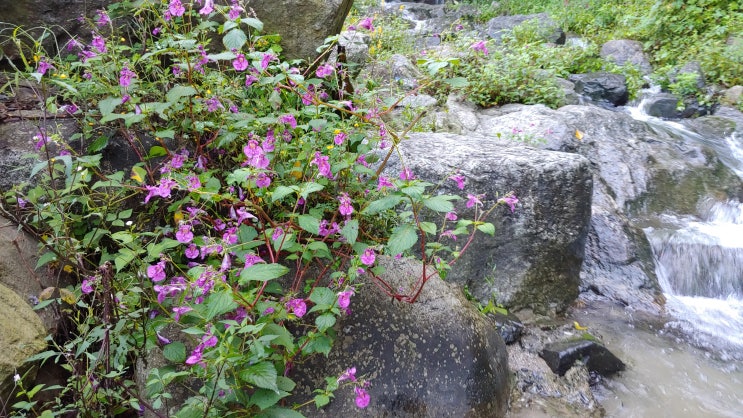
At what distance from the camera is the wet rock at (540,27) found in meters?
9.92

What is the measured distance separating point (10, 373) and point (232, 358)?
88 centimetres

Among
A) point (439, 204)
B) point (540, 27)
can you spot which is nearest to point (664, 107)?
point (540, 27)

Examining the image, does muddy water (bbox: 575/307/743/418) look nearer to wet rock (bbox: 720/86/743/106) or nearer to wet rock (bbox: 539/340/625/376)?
wet rock (bbox: 539/340/625/376)

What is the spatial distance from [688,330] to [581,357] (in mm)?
1279

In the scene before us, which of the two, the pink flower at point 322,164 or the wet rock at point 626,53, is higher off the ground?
the pink flower at point 322,164

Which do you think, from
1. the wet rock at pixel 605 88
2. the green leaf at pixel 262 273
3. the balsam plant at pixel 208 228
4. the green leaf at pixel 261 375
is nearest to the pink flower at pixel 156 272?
the balsam plant at pixel 208 228

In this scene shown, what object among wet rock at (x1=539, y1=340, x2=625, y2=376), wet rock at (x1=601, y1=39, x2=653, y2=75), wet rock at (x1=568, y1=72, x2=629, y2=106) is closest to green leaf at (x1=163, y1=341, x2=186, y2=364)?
wet rock at (x1=539, y1=340, x2=625, y2=376)

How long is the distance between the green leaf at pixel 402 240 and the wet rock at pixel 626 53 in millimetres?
8794

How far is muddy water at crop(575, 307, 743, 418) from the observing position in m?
2.78

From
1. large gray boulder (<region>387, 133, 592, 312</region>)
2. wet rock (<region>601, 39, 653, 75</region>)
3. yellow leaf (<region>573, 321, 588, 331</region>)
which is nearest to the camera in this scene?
large gray boulder (<region>387, 133, 592, 312</region>)

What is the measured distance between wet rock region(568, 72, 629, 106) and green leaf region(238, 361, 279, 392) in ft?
25.4

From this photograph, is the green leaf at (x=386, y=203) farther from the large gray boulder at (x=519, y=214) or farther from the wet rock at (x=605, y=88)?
the wet rock at (x=605, y=88)

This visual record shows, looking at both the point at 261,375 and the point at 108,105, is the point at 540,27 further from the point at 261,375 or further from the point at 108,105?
the point at 261,375

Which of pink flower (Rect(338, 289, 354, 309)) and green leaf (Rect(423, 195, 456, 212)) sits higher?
green leaf (Rect(423, 195, 456, 212))
